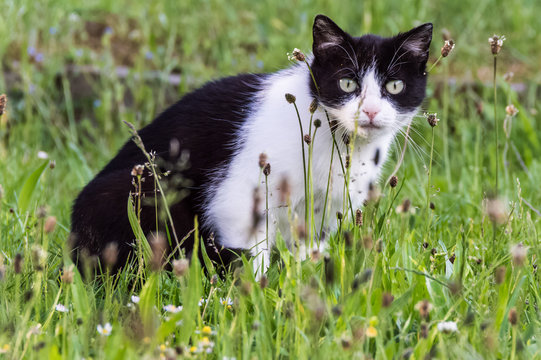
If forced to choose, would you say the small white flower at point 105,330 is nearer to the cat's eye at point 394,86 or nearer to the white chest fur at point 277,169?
the white chest fur at point 277,169

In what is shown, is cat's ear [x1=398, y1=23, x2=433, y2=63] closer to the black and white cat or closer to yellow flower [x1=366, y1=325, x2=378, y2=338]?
the black and white cat

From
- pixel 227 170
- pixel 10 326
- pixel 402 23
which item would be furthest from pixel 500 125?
pixel 10 326

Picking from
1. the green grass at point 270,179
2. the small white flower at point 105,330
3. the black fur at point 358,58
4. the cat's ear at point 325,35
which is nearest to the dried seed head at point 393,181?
the green grass at point 270,179

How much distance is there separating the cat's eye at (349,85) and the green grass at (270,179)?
1.28 feet

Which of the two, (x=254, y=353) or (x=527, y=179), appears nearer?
(x=254, y=353)

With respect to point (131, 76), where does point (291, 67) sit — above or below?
above

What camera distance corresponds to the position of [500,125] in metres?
4.09

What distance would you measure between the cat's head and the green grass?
261 mm

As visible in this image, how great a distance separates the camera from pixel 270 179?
7.88 feet

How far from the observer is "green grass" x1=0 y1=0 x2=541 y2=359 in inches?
64.3

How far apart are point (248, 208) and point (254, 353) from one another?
33.8 inches

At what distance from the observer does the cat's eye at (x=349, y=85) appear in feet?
7.84

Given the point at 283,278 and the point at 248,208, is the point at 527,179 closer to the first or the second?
the point at 248,208

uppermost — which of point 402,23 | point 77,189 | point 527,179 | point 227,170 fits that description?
point 402,23
